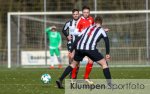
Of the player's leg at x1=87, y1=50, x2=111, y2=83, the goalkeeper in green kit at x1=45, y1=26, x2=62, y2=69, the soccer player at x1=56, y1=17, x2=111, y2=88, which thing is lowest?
the goalkeeper in green kit at x1=45, y1=26, x2=62, y2=69

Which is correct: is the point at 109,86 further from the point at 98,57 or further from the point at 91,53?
the point at 91,53

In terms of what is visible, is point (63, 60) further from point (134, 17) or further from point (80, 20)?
point (80, 20)

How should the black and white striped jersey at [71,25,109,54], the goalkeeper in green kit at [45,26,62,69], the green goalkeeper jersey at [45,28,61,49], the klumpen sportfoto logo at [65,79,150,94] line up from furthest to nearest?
the green goalkeeper jersey at [45,28,61,49], the goalkeeper in green kit at [45,26,62,69], the black and white striped jersey at [71,25,109,54], the klumpen sportfoto logo at [65,79,150,94]

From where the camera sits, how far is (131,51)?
31109mm

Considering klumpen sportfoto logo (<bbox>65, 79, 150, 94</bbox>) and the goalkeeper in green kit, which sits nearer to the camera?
klumpen sportfoto logo (<bbox>65, 79, 150, 94</bbox>)

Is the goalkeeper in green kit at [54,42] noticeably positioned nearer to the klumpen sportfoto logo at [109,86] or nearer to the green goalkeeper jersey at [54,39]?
the green goalkeeper jersey at [54,39]

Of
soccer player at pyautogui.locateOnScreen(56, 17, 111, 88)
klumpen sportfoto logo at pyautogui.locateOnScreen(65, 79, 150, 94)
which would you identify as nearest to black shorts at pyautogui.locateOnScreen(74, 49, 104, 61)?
soccer player at pyautogui.locateOnScreen(56, 17, 111, 88)

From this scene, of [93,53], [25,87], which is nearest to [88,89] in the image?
[93,53]

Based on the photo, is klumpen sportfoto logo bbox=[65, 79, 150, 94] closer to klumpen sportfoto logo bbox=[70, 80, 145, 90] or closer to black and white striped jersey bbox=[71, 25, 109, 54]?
klumpen sportfoto logo bbox=[70, 80, 145, 90]

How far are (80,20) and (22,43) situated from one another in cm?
1511

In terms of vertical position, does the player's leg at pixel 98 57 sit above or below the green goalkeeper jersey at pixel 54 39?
above

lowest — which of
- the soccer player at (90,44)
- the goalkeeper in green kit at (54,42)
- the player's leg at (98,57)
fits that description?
the goalkeeper in green kit at (54,42)

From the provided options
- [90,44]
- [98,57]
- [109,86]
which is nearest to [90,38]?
[90,44]

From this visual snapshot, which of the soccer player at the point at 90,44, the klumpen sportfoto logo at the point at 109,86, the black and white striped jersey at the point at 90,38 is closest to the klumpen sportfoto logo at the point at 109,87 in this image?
the klumpen sportfoto logo at the point at 109,86
